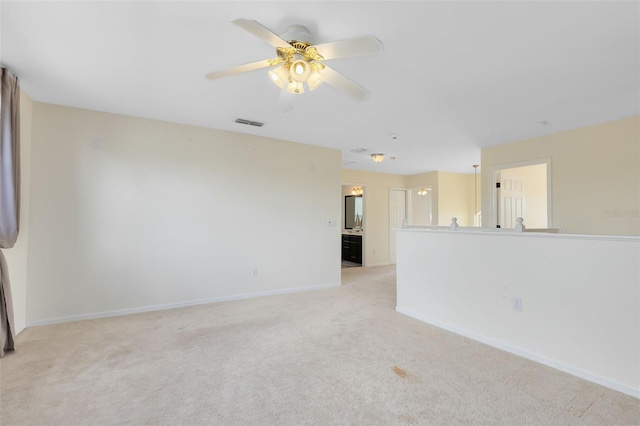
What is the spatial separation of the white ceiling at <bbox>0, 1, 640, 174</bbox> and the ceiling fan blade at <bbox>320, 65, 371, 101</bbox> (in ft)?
0.85

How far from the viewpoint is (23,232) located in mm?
3197

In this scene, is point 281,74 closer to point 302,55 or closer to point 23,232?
point 302,55

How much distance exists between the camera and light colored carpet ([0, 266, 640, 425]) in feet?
6.05

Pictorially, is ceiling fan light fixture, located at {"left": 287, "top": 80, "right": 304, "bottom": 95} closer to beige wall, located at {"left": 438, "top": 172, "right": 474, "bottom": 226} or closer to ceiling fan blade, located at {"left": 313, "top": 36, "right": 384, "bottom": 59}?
ceiling fan blade, located at {"left": 313, "top": 36, "right": 384, "bottom": 59}

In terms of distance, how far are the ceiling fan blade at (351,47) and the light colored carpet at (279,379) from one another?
2270 mm

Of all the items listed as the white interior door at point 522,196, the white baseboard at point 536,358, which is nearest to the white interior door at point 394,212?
the white interior door at point 522,196

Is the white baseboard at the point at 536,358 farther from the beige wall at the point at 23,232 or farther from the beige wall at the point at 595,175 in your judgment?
the beige wall at the point at 23,232

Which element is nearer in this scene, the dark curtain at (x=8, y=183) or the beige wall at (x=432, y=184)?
the dark curtain at (x=8, y=183)

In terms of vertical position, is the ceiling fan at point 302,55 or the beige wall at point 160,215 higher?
the ceiling fan at point 302,55

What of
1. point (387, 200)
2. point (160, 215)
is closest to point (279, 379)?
A: point (160, 215)

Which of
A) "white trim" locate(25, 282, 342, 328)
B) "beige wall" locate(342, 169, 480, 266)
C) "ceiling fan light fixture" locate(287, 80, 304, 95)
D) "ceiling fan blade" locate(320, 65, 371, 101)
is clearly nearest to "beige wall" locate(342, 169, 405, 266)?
"beige wall" locate(342, 169, 480, 266)

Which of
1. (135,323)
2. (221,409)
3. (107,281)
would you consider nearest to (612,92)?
(221,409)

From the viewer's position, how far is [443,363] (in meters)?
2.52

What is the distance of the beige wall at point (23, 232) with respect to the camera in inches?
120
